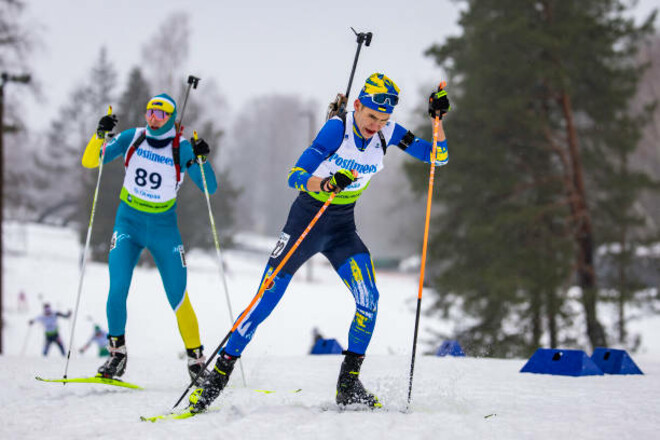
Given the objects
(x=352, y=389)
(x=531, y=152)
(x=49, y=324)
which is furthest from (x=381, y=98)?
(x=49, y=324)

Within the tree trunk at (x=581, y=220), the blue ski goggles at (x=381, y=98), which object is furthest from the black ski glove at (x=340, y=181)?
the tree trunk at (x=581, y=220)

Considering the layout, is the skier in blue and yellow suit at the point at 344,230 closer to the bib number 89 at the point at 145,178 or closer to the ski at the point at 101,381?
Result: the ski at the point at 101,381

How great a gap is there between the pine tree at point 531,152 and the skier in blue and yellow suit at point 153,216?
313 inches

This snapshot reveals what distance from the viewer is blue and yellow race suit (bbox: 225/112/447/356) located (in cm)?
375

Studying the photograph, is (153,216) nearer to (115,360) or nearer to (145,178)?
(145,178)

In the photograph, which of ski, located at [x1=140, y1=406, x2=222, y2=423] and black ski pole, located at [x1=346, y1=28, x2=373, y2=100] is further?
black ski pole, located at [x1=346, y1=28, x2=373, y2=100]

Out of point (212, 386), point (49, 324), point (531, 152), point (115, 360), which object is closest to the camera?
point (212, 386)

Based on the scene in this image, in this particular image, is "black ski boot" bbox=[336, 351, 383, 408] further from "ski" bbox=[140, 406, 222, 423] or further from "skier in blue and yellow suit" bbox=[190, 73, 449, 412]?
"ski" bbox=[140, 406, 222, 423]

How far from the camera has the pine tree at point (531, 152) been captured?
11945 mm

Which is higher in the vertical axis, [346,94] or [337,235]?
[346,94]

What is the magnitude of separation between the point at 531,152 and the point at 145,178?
10.3 meters

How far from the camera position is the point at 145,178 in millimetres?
4949

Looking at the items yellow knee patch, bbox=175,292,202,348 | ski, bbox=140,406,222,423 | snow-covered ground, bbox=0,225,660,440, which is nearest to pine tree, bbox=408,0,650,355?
snow-covered ground, bbox=0,225,660,440

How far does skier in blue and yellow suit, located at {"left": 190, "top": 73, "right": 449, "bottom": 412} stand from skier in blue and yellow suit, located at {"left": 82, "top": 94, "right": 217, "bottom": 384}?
4.48ft
